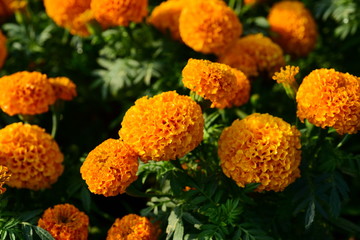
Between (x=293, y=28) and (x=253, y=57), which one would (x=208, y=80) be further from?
(x=293, y=28)

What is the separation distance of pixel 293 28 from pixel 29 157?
2036mm

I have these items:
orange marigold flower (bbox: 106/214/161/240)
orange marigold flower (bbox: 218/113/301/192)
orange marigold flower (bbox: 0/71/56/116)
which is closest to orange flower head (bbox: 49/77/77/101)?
orange marigold flower (bbox: 0/71/56/116)

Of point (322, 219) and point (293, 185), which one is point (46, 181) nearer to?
point (293, 185)

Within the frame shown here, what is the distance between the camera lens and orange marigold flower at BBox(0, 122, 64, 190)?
2.42 m

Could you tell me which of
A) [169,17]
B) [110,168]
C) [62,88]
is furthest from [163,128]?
[169,17]

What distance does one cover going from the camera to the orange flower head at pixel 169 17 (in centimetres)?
319

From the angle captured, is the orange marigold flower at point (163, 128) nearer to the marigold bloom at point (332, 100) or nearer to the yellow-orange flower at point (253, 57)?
the marigold bloom at point (332, 100)

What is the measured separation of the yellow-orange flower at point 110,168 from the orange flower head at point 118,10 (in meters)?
1.13

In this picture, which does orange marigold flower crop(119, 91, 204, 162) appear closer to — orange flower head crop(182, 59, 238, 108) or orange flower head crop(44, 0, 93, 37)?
orange flower head crop(182, 59, 238, 108)

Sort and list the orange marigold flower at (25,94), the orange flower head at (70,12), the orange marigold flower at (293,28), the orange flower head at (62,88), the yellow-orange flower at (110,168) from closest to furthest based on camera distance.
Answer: the yellow-orange flower at (110,168), the orange marigold flower at (25,94), the orange flower head at (62,88), the orange flower head at (70,12), the orange marigold flower at (293,28)

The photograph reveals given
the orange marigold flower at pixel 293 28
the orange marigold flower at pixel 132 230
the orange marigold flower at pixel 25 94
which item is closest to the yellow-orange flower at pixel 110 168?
the orange marigold flower at pixel 132 230

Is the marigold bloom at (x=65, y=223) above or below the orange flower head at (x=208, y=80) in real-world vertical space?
below

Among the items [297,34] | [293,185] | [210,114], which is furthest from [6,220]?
[297,34]

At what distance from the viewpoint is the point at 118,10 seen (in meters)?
2.96
